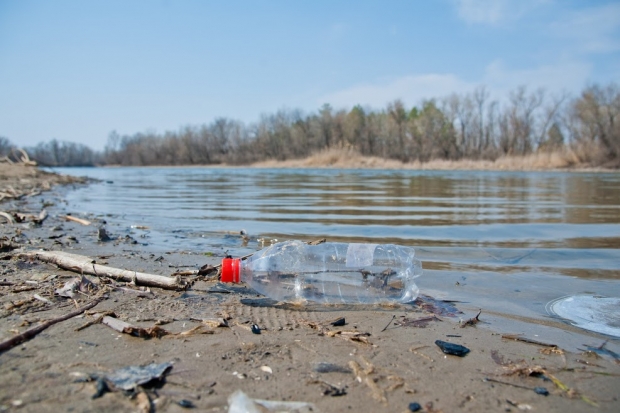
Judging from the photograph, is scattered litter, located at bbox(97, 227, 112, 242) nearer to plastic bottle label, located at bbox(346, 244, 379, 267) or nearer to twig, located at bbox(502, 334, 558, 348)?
plastic bottle label, located at bbox(346, 244, 379, 267)

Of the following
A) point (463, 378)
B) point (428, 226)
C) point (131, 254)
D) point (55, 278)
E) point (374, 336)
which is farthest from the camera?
point (428, 226)

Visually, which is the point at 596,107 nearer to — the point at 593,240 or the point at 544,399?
the point at 593,240

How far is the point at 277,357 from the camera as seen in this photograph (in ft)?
6.81

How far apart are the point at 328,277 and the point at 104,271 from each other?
166 centimetres

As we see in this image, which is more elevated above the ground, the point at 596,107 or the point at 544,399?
the point at 596,107

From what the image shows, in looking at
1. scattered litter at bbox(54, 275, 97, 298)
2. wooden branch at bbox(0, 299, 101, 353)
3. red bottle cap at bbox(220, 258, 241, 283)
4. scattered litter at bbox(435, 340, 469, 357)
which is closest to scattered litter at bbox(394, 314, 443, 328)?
scattered litter at bbox(435, 340, 469, 357)

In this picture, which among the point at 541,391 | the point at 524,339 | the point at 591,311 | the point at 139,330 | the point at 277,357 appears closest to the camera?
the point at 541,391

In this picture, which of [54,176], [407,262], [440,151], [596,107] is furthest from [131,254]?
[440,151]

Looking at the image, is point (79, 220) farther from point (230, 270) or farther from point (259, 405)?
point (259, 405)

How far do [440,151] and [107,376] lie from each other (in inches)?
2645

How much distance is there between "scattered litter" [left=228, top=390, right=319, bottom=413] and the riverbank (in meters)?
0.03

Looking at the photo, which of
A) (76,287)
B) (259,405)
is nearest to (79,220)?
(76,287)

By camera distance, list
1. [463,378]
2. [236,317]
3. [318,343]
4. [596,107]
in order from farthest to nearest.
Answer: [596,107] < [236,317] < [318,343] < [463,378]

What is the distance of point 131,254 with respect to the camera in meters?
4.54
